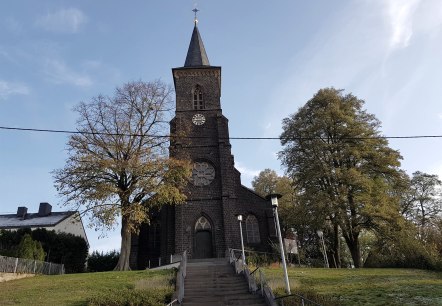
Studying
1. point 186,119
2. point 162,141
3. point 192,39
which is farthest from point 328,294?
point 192,39

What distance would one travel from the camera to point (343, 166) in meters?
28.9

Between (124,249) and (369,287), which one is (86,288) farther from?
(369,287)

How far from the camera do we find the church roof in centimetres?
3747

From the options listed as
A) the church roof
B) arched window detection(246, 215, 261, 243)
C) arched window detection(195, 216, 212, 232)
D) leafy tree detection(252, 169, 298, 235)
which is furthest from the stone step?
the church roof

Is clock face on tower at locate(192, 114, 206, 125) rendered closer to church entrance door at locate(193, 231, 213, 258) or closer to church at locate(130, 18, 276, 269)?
church at locate(130, 18, 276, 269)

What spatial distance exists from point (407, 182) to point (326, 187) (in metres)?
6.14

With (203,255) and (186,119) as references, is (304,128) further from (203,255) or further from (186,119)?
(203,255)

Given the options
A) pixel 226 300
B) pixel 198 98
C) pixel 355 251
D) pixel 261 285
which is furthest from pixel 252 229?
pixel 226 300

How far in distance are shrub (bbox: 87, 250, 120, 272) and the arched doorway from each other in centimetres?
1284

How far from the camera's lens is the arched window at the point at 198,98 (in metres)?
34.8

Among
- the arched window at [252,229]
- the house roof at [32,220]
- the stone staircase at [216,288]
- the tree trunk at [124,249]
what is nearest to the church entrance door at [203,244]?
the arched window at [252,229]

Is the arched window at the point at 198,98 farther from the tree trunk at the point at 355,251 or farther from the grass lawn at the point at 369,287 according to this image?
the grass lawn at the point at 369,287

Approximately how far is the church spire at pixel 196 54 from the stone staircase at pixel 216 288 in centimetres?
2277

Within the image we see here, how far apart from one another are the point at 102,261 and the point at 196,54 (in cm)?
2284
